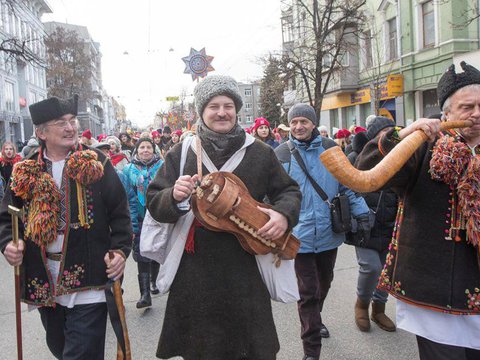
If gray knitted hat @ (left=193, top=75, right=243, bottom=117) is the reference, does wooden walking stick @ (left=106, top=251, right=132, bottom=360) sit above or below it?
below

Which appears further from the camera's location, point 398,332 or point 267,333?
point 398,332

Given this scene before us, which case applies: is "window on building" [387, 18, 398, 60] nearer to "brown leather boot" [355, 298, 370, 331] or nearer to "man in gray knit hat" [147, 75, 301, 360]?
"brown leather boot" [355, 298, 370, 331]

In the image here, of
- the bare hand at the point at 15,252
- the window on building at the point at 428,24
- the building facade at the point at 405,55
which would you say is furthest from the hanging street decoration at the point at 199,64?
the window on building at the point at 428,24

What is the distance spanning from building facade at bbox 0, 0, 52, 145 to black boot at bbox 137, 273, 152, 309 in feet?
102

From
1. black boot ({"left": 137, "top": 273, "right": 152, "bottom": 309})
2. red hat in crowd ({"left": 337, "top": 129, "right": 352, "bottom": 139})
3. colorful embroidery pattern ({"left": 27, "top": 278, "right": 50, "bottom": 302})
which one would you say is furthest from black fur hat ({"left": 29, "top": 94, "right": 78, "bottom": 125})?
red hat in crowd ({"left": 337, "top": 129, "right": 352, "bottom": 139})

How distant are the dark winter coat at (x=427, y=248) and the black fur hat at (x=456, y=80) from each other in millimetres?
289

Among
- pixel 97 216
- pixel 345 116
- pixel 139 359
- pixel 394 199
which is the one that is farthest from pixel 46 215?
pixel 345 116

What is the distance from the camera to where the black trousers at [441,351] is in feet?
7.47

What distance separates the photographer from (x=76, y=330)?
274 centimetres

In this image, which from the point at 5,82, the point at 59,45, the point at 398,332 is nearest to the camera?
the point at 398,332

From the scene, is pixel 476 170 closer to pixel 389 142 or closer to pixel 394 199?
pixel 389 142

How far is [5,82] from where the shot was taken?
36562 millimetres

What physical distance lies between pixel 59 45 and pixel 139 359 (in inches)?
1614

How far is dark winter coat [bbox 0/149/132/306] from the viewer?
9.01 feet
